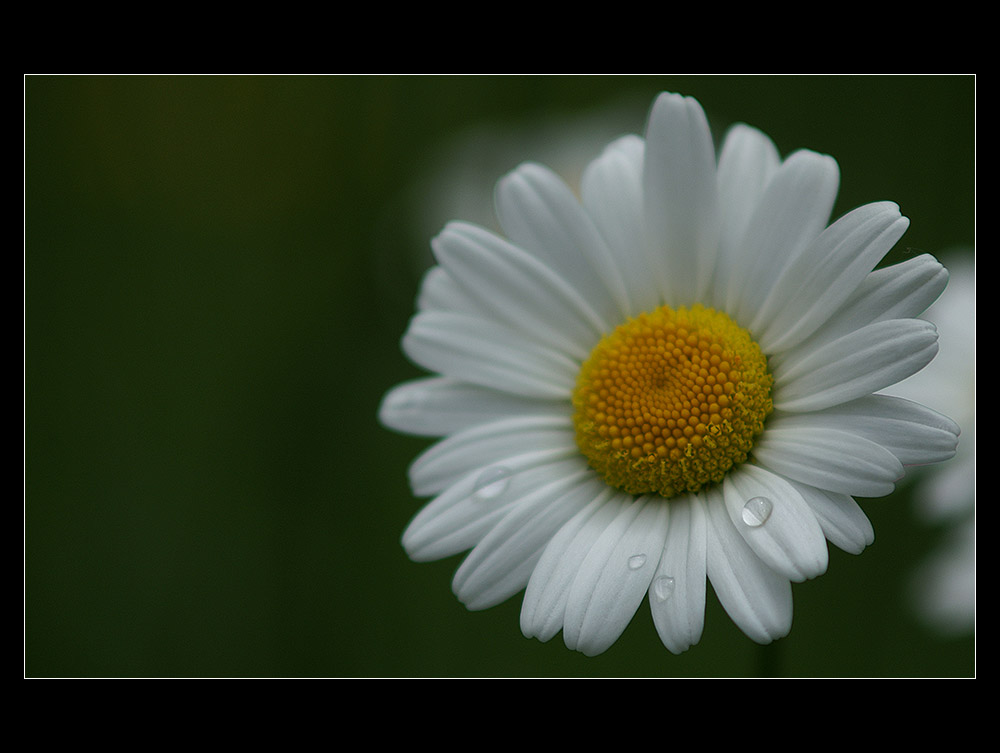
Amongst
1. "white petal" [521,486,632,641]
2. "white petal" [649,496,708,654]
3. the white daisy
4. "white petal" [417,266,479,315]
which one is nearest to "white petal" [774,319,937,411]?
the white daisy

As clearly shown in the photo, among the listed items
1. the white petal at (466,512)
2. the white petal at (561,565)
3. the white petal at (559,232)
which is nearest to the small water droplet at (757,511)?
the white petal at (561,565)

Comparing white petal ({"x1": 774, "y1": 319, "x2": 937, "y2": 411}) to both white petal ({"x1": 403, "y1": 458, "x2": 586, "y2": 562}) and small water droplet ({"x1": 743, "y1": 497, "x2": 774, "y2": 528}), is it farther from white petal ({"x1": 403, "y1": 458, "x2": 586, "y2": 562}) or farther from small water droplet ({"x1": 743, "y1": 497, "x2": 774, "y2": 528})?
white petal ({"x1": 403, "y1": 458, "x2": 586, "y2": 562})

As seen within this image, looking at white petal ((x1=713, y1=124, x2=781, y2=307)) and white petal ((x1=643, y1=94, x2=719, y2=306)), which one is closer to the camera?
white petal ((x1=643, y1=94, x2=719, y2=306))

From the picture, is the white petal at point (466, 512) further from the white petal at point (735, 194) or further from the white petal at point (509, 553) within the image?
the white petal at point (735, 194)

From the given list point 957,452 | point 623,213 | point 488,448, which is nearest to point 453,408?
point 488,448

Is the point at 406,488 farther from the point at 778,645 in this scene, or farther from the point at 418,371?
the point at 778,645
